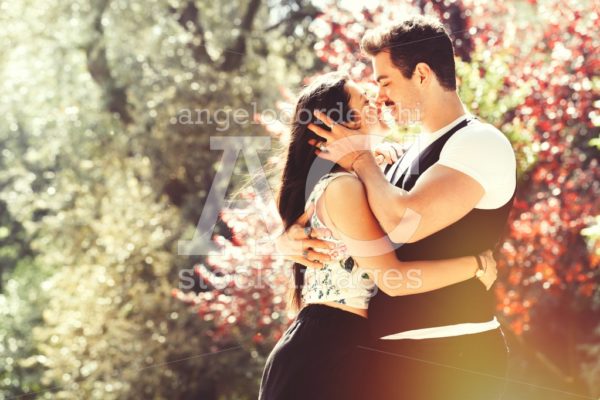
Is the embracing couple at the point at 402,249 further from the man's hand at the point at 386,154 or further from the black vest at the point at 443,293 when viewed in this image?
the man's hand at the point at 386,154

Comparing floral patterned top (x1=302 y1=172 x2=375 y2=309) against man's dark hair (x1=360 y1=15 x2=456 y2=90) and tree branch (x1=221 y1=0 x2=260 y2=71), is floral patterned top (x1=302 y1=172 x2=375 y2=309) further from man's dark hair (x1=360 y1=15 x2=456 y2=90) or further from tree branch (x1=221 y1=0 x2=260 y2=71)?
tree branch (x1=221 y1=0 x2=260 y2=71)

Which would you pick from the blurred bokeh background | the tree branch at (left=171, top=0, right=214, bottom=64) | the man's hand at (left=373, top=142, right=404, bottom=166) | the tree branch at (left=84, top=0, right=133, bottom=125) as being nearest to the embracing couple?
the man's hand at (left=373, top=142, right=404, bottom=166)

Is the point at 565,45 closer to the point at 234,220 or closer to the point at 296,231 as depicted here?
the point at 234,220

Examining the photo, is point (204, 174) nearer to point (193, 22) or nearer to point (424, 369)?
point (193, 22)

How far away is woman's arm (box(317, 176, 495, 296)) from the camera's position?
7.18ft

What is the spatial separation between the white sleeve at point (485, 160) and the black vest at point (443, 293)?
0.14 feet

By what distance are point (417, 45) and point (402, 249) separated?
2.23ft

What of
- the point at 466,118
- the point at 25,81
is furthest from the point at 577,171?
the point at 25,81

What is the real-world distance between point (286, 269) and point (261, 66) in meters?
6.48

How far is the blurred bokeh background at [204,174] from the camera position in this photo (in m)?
5.16

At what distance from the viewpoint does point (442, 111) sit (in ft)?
7.98

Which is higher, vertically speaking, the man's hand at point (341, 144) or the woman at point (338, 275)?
the man's hand at point (341, 144)

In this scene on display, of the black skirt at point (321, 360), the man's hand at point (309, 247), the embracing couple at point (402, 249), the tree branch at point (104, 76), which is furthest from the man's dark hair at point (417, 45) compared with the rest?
the tree branch at point (104, 76)

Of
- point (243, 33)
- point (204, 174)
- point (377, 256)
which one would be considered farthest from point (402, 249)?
point (243, 33)
